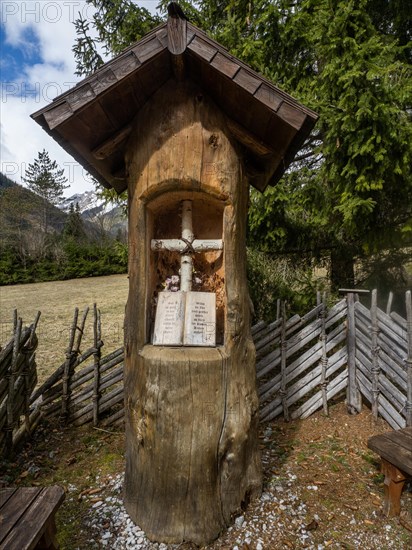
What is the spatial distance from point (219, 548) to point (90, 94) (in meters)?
3.43

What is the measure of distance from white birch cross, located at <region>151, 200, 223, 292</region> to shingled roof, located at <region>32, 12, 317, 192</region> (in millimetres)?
814

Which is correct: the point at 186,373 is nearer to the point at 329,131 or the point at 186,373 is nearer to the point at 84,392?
the point at 84,392

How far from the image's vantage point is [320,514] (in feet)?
8.99

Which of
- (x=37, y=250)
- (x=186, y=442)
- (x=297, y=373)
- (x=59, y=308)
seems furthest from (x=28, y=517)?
(x=37, y=250)

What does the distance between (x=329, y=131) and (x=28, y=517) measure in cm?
554

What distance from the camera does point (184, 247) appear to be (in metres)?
2.85

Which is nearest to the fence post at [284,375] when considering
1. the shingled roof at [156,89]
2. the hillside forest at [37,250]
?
the shingled roof at [156,89]

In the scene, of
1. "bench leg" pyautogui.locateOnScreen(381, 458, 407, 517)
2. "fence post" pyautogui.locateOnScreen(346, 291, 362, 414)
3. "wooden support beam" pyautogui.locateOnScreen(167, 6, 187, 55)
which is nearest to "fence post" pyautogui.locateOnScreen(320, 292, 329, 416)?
"fence post" pyautogui.locateOnScreen(346, 291, 362, 414)

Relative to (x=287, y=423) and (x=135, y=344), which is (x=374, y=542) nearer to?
(x=287, y=423)

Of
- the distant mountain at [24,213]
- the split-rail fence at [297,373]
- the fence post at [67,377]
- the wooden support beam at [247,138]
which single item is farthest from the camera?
the distant mountain at [24,213]

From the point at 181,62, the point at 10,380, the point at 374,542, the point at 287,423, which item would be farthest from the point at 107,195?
the point at 374,542

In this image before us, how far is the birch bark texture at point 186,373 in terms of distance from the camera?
2.48 metres

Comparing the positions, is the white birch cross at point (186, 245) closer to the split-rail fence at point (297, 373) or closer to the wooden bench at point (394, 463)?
the split-rail fence at point (297, 373)

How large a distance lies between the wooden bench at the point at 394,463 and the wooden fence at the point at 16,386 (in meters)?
3.58
